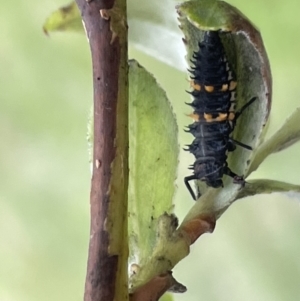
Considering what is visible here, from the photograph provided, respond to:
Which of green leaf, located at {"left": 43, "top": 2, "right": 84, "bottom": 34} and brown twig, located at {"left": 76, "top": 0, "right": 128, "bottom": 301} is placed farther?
green leaf, located at {"left": 43, "top": 2, "right": 84, "bottom": 34}

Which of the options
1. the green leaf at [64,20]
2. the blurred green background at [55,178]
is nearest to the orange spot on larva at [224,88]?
the green leaf at [64,20]

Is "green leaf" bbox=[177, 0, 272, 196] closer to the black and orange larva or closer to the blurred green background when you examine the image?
the black and orange larva

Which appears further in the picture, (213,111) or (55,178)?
(55,178)

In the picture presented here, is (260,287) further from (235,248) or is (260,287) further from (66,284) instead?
(66,284)

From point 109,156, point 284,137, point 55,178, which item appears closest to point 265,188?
point 284,137

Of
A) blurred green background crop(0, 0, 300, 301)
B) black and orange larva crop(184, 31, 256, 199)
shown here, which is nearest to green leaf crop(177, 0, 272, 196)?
black and orange larva crop(184, 31, 256, 199)

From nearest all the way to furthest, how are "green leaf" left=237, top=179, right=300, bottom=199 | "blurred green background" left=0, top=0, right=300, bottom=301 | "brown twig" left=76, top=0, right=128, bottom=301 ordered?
"brown twig" left=76, top=0, right=128, bottom=301 → "green leaf" left=237, top=179, right=300, bottom=199 → "blurred green background" left=0, top=0, right=300, bottom=301

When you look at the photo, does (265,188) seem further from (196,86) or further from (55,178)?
(55,178)
